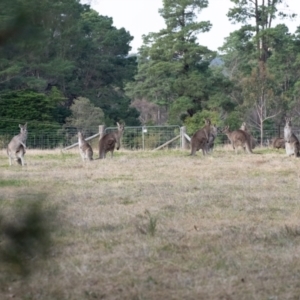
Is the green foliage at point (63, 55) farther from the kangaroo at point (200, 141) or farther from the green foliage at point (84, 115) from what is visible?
the kangaroo at point (200, 141)

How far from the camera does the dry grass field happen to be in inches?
198

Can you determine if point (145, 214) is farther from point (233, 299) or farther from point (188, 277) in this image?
point (233, 299)

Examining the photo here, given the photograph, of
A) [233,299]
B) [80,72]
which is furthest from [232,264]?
[80,72]

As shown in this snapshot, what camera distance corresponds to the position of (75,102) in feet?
115

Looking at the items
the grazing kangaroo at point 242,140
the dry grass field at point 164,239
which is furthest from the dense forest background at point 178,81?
the dry grass field at point 164,239

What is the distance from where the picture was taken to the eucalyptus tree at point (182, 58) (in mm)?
34344

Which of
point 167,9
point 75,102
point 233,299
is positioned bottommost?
point 233,299

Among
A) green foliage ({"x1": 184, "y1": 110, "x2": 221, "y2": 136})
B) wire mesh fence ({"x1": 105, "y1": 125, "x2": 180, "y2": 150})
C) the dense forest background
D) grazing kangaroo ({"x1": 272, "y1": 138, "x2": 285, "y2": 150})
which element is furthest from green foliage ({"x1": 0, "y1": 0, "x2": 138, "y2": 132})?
grazing kangaroo ({"x1": 272, "y1": 138, "x2": 285, "y2": 150})

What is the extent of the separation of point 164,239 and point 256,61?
33.2m

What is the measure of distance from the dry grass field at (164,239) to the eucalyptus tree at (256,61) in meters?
20.5

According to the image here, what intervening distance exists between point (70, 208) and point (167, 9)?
26386mm

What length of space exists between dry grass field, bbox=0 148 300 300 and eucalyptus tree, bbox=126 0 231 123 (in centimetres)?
2242

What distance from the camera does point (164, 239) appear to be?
22.8 ft

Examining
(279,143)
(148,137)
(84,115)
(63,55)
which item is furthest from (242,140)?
(63,55)
